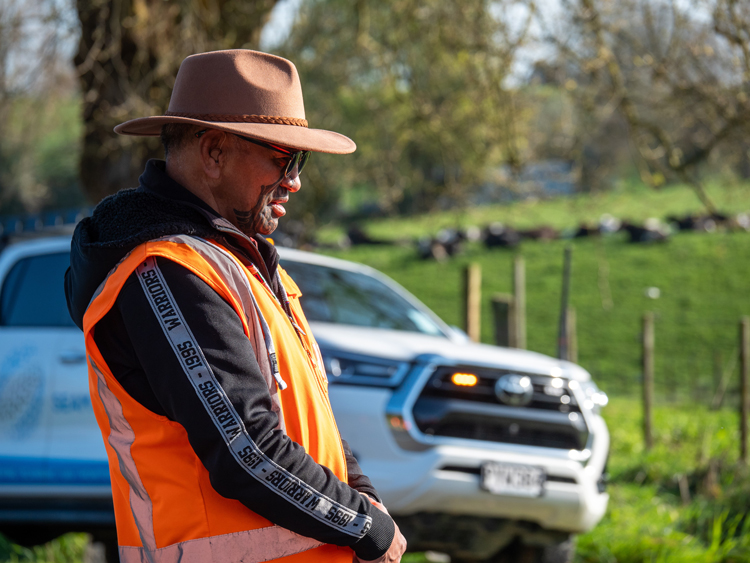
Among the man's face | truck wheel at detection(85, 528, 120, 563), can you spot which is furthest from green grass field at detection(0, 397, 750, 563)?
the man's face

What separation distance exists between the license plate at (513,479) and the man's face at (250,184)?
260 cm

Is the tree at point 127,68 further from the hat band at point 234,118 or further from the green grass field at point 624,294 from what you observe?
the green grass field at point 624,294

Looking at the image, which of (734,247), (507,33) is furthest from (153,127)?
(734,247)

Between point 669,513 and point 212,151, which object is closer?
point 212,151

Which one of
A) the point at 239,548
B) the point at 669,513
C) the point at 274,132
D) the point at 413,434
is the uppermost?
the point at 274,132

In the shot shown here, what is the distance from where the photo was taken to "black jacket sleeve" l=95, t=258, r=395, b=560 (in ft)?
4.96

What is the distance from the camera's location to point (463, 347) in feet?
15.5

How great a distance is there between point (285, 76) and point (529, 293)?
2861 centimetres

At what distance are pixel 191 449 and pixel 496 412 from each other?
2.90 metres

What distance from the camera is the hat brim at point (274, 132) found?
1.69 meters

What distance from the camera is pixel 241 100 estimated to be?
5.74 ft


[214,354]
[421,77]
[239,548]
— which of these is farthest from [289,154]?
[421,77]

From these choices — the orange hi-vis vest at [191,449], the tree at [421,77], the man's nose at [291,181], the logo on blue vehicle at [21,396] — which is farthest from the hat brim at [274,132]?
the tree at [421,77]

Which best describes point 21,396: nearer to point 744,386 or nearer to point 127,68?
point 127,68
